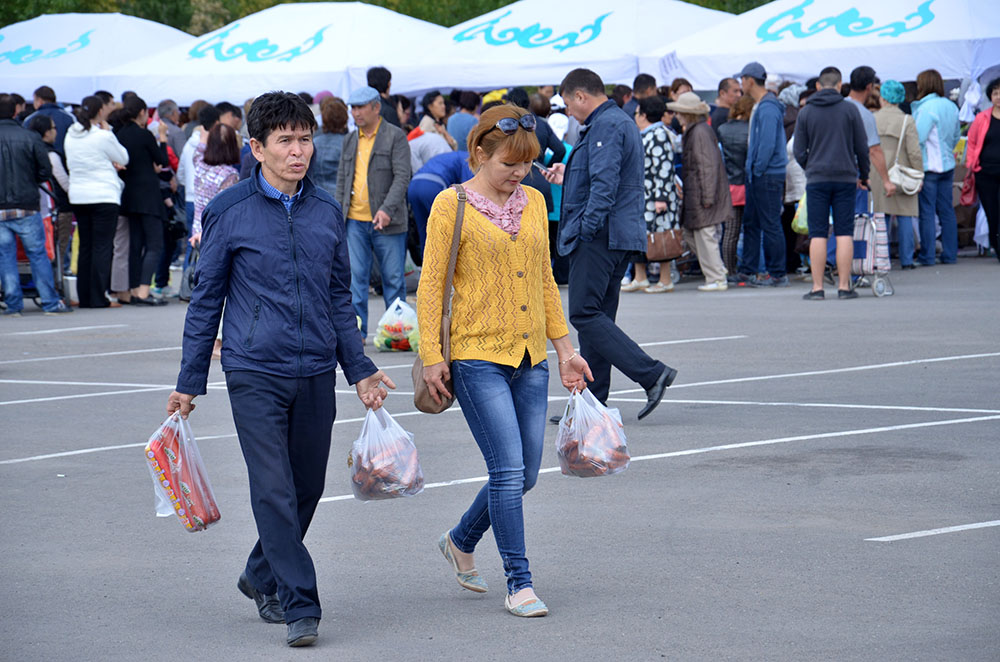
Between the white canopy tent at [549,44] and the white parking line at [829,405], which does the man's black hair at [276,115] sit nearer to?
the white parking line at [829,405]

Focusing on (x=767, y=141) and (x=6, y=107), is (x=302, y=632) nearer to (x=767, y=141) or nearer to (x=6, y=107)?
(x=6, y=107)

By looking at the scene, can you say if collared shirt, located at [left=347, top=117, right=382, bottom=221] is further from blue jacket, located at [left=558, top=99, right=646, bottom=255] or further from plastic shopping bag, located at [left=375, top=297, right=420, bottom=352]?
blue jacket, located at [left=558, top=99, right=646, bottom=255]

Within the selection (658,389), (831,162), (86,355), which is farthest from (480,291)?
(831,162)

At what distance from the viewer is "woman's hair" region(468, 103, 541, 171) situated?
532 centimetres

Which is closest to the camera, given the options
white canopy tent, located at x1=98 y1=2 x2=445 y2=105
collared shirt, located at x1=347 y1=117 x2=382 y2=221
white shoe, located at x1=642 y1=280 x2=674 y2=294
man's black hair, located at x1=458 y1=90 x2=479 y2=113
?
collared shirt, located at x1=347 y1=117 x2=382 y2=221

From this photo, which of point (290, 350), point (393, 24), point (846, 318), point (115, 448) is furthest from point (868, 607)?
point (393, 24)

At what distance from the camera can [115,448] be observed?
8758mm

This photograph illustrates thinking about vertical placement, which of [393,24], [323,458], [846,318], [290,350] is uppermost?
[393,24]

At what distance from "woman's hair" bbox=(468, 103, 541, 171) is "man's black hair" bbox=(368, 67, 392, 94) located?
10.5m

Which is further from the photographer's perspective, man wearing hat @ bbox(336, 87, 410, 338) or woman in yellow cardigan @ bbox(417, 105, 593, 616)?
man wearing hat @ bbox(336, 87, 410, 338)

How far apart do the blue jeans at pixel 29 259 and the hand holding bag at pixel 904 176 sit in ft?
31.3

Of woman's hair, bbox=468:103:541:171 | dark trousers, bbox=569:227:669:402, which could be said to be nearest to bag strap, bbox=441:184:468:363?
woman's hair, bbox=468:103:541:171

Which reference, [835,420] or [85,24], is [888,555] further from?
[85,24]

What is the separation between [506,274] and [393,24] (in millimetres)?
19125
